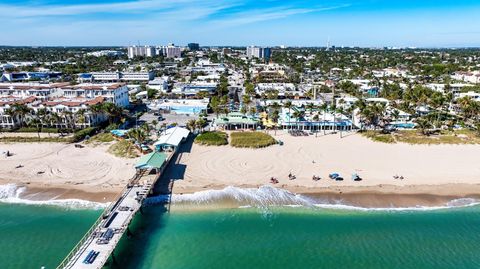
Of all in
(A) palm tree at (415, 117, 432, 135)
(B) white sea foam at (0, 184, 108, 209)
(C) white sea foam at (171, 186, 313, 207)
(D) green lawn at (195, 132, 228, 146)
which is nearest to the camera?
(B) white sea foam at (0, 184, 108, 209)

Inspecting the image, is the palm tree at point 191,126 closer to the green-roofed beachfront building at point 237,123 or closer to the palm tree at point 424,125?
the green-roofed beachfront building at point 237,123

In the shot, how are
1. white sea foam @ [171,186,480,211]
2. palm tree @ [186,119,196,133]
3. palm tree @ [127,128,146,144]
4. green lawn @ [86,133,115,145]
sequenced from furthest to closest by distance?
palm tree @ [186,119,196,133] < green lawn @ [86,133,115,145] < palm tree @ [127,128,146,144] < white sea foam @ [171,186,480,211]

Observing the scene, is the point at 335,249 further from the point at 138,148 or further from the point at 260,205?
the point at 138,148

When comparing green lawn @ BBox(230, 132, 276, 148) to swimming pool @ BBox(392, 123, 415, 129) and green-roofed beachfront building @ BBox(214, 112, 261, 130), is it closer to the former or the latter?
green-roofed beachfront building @ BBox(214, 112, 261, 130)

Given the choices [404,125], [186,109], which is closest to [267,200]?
[404,125]

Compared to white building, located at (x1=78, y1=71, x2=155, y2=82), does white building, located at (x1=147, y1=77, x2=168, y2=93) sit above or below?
below

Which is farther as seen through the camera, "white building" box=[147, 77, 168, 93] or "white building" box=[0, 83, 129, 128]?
"white building" box=[147, 77, 168, 93]

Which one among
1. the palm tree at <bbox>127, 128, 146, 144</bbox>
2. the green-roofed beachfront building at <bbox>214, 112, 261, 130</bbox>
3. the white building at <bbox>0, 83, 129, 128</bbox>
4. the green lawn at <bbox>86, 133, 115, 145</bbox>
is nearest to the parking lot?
the white building at <bbox>0, 83, 129, 128</bbox>
